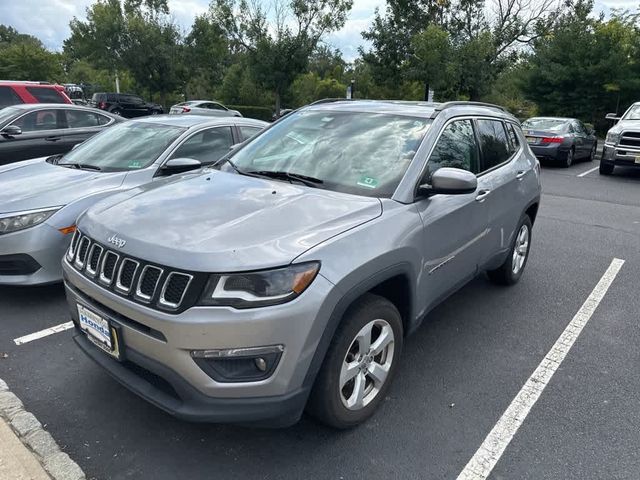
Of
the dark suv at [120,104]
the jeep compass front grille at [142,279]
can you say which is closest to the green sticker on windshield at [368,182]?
the jeep compass front grille at [142,279]

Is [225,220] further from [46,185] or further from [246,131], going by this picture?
[246,131]

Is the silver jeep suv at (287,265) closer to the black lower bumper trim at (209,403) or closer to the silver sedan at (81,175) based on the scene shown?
the black lower bumper trim at (209,403)

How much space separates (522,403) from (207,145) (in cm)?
394

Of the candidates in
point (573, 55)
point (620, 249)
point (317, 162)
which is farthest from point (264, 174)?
point (573, 55)

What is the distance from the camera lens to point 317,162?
326cm

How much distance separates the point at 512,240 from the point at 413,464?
257 centimetres

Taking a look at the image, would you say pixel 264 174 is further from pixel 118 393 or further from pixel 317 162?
pixel 118 393

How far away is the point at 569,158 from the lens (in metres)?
14.3

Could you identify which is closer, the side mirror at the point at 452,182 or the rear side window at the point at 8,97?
the side mirror at the point at 452,182

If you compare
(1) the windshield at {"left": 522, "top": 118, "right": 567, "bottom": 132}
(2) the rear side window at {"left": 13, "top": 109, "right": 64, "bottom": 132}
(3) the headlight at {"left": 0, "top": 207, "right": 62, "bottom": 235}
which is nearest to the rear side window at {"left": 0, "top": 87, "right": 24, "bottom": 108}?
(2) the rear side window at {"left": 13, "top": 109, "right": 64, "bottom": 132}

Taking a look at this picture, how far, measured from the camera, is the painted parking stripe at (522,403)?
98.7 inches

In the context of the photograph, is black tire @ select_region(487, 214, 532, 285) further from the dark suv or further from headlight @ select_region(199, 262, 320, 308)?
the dark suv

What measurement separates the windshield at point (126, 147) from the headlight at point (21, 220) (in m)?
0.90

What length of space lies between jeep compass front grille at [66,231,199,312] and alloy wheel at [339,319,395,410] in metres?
0.85
